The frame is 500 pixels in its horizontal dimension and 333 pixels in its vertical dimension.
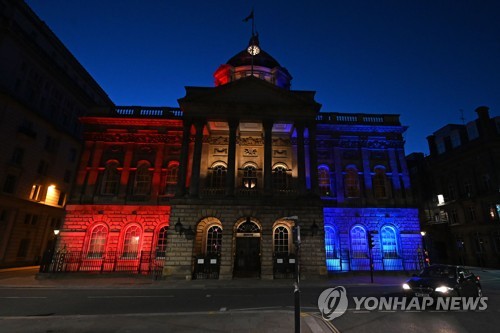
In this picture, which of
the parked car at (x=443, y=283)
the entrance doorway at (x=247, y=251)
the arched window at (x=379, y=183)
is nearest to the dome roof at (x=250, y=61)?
the arched window at (x=379, y=183)

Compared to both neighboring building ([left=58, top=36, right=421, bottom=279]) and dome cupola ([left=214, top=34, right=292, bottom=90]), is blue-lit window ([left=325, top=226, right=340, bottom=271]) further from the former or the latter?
dome cupola ([left=214, top=34, right=292, bottom=90])

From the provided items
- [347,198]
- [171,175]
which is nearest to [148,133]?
[171,175]

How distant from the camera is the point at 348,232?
23000 mm

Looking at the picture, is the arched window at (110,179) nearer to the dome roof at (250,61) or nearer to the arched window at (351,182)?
the dome roof at (250,61)

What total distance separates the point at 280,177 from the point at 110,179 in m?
16.4

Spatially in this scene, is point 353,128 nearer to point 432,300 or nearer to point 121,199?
point 432,300

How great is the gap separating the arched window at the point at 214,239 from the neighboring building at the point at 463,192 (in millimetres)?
28814

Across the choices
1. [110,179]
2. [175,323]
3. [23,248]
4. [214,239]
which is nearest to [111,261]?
[110,179]

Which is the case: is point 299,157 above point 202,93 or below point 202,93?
below

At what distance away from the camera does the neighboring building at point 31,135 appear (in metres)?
23.2

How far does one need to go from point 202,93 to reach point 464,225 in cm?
3381

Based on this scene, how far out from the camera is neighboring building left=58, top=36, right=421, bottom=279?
62.6 feet

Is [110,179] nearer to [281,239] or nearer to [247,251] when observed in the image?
[247,251]

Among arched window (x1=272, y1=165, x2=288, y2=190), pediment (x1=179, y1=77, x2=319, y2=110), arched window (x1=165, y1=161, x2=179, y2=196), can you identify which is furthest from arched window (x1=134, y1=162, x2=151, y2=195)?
arched window (x1=272, y1=165, x2=288, y2=190)
